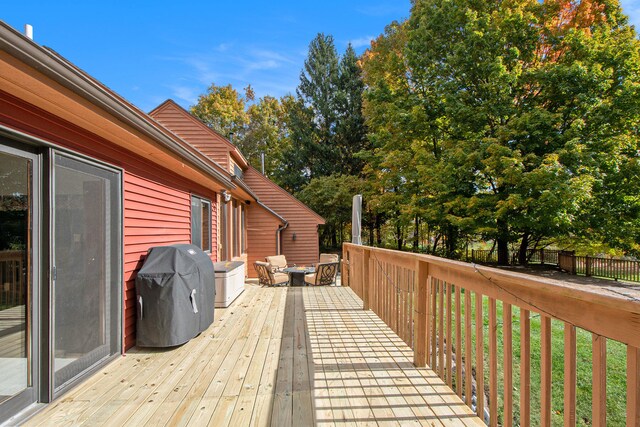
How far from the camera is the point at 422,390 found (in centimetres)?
259

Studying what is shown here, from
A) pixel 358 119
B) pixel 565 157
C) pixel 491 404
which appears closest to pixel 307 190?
pixel 358 119

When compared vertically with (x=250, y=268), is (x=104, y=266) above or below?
above

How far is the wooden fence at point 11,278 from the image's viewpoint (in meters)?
2.17

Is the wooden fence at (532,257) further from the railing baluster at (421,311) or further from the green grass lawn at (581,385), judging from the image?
the railing baluster at (421,311)

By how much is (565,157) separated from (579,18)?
5.78 m

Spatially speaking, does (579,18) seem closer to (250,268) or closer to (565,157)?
(565,157)

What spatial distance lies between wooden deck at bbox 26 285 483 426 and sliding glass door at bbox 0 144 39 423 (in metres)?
0.26

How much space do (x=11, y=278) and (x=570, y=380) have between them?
312cm

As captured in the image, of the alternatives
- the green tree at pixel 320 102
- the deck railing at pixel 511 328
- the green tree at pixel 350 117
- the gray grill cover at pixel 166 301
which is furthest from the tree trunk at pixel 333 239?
the gray grill cover at pixel 166 301

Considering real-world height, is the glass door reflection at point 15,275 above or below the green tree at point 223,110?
below

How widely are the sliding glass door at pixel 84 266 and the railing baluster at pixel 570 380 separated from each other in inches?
123

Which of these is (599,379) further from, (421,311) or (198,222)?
(198,222)

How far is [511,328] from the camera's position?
5.85 feet

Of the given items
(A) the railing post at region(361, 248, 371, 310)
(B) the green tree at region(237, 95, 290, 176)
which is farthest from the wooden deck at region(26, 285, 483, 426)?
(B) the green tree at region(237, 95, 290, 176)
